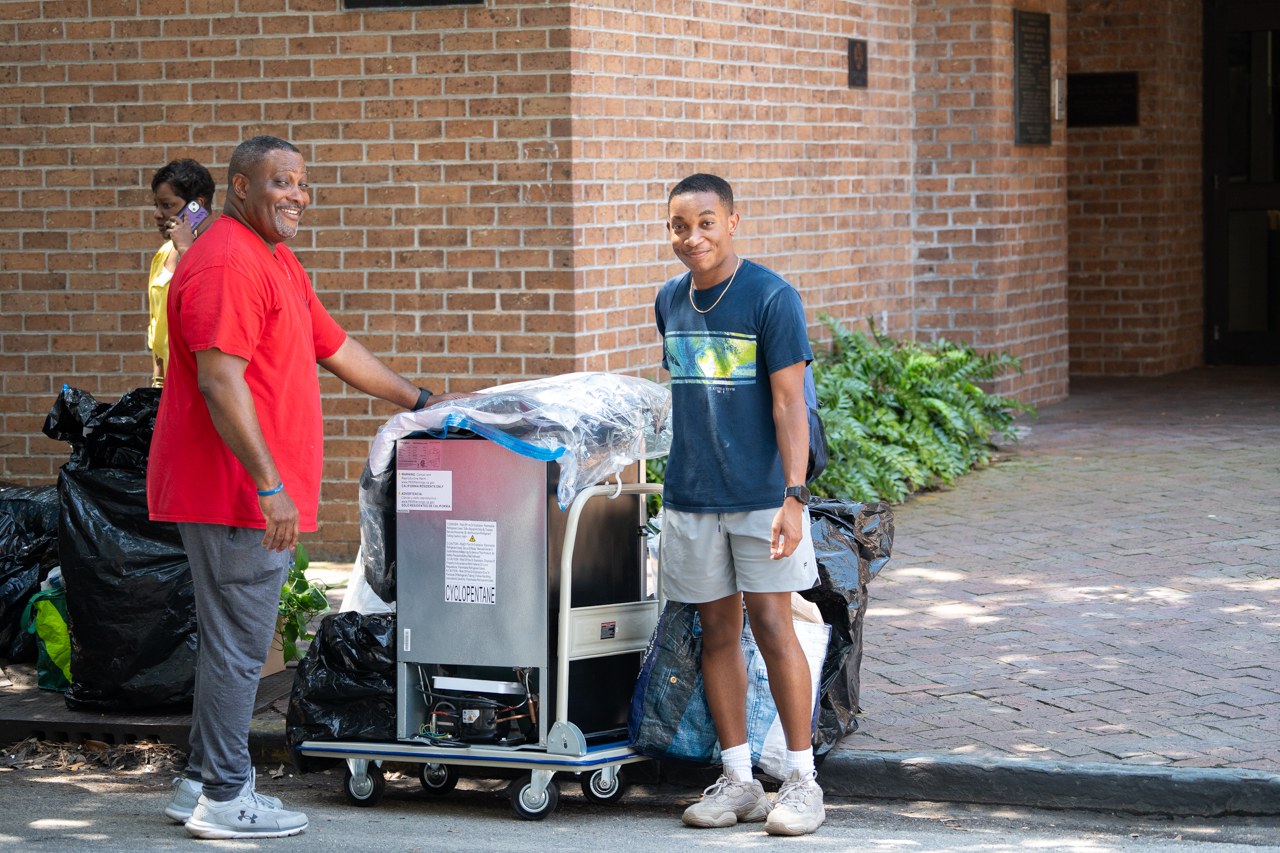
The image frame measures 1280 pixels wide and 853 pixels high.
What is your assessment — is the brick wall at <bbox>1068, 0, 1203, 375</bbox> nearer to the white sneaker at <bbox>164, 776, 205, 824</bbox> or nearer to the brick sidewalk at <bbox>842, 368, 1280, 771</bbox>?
the brick sidewalk at <bbox>842, 368, 1280, 771</bbox>

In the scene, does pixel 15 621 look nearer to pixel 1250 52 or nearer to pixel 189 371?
pixel 189 371

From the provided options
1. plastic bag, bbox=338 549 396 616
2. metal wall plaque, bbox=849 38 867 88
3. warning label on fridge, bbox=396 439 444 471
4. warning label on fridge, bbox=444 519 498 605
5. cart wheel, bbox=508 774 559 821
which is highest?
metal wall plaque, bbox=849 38 867 88

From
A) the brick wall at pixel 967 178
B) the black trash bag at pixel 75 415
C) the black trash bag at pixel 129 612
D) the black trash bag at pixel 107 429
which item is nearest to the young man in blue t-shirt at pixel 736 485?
the black trash bag at pixel 129 612

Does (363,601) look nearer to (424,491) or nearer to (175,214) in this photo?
(424,491)

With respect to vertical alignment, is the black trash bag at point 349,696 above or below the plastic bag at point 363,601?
below

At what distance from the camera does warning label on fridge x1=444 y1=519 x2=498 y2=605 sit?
5.02 metres

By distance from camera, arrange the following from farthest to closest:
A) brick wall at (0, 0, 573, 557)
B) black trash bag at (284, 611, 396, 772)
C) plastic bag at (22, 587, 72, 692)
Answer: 1. brick wall at (0, 0, 573, 557)
2. plastic bag at (22, 587, 72, 692)
3. black trash bag at (284, 611, 396, 772)

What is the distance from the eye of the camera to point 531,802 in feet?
16.4

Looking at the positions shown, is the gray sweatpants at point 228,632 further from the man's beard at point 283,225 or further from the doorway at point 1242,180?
the doorway at point 1242,180

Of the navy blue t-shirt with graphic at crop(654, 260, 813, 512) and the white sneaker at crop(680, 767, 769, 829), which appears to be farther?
the white sneaker at crop(680, 767, 769, 829)

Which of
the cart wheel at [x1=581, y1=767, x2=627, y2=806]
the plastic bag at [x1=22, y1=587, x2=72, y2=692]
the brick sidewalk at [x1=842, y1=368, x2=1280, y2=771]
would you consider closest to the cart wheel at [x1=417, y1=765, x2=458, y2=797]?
the cart wheel at [x1=581, y1=767, x2=627, y2=806]

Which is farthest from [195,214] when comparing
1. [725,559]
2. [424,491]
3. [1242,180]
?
[1242,180]

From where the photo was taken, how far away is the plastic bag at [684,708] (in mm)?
5031

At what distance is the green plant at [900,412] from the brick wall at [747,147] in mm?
393
